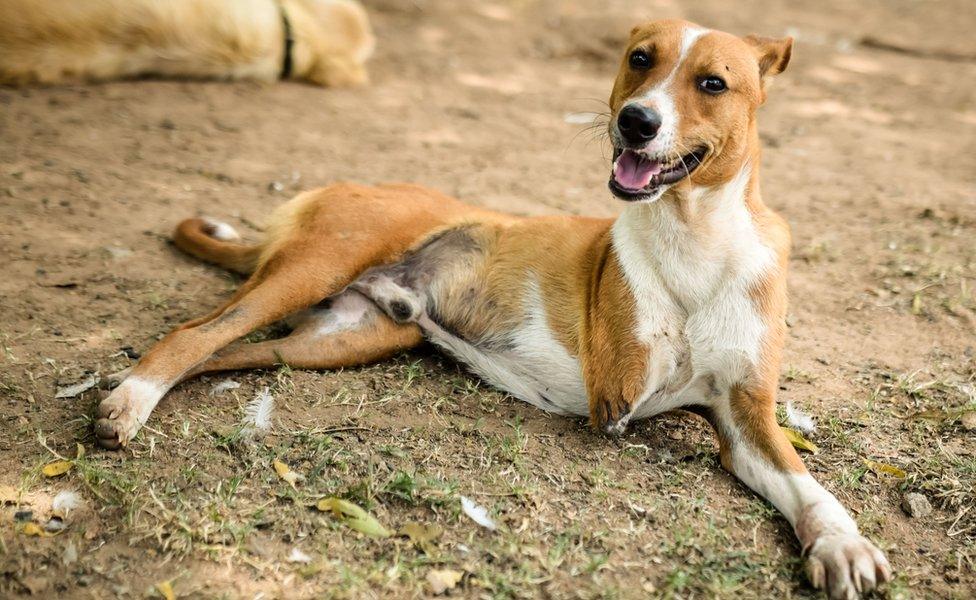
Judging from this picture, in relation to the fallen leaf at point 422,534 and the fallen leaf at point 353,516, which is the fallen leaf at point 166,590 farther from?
the fallen leaf at point 422,534

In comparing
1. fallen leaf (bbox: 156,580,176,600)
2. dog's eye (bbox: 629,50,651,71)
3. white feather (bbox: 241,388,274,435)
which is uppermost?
dog's eye (bbox: 629,50,651,71)

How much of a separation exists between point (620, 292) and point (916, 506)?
119 centimetres

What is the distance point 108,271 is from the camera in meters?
4.07

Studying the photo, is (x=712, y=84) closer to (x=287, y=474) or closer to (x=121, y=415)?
(x=287, y=474)

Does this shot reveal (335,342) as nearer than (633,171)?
No

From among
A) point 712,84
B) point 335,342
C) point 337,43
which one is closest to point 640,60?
point 712,84

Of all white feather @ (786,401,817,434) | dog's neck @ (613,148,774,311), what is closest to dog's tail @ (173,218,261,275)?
dog's neck @ (613,148,774,311)

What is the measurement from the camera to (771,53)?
328cm

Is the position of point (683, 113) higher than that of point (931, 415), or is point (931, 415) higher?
point (683, 113)

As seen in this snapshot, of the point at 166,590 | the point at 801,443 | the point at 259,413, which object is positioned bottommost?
the point at 259,413

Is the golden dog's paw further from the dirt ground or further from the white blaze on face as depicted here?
the white blaze on face

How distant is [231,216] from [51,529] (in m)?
2.45

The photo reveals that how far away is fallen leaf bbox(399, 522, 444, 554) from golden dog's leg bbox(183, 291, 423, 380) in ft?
3.39

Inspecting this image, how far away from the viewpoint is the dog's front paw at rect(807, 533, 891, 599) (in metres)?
2.62
